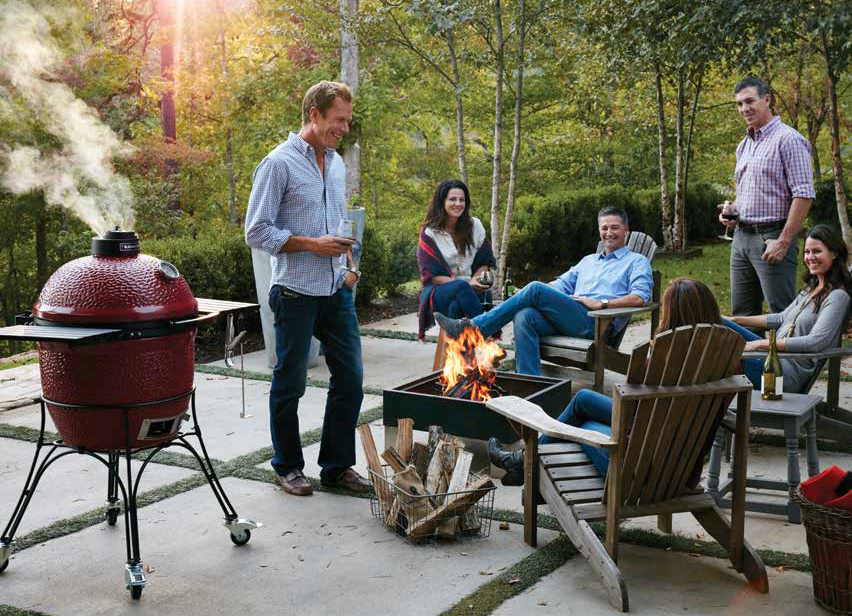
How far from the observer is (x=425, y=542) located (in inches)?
139

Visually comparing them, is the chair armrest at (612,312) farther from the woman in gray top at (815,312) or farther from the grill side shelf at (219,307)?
the grill side shelf at (219,307)

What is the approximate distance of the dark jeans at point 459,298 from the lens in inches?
234

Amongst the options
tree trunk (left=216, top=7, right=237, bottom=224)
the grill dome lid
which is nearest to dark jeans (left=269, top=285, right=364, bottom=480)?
the grill dome lid

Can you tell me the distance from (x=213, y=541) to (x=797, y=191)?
3.73m

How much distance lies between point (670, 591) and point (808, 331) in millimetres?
1885

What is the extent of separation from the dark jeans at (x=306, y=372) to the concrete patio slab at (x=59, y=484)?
0.70 meters

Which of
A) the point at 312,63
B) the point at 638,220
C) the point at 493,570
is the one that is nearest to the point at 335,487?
the point at 493,570

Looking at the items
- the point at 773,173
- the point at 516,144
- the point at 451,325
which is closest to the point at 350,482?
the point at 451,325

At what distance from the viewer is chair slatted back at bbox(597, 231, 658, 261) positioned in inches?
237

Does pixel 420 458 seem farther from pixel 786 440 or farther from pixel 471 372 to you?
pixel 786 440

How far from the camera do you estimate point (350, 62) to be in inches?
504

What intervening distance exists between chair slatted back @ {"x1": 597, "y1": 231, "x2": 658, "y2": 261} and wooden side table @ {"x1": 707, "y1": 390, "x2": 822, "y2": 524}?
2250 mm

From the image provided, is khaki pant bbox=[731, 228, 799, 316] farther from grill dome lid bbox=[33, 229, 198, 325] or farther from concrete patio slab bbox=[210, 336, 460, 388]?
grill dome lid bbox=[33, 229, 198, 325]

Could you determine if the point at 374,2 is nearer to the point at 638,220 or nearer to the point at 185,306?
the point at 638,220
